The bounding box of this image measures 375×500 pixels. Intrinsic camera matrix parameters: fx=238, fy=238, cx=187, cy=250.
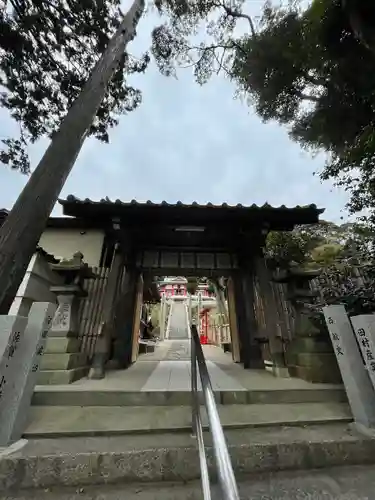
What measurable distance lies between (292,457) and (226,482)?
1739mm

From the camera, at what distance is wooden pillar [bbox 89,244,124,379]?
393 cm

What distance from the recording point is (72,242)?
6762 millimetres

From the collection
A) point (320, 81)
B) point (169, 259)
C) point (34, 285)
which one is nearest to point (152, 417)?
point (169, 259)

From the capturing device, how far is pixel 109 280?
4.54 m

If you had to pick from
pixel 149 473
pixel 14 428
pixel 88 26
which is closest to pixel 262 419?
pixel 149 473

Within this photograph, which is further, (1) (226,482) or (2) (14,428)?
(2) (14,428)

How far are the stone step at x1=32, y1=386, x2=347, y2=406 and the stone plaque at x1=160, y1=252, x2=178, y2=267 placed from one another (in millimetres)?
2804

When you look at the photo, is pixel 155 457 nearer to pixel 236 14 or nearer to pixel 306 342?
pixel 306 342

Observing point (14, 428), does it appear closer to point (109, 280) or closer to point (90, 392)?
point (90, 392)

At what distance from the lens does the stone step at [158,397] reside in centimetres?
291

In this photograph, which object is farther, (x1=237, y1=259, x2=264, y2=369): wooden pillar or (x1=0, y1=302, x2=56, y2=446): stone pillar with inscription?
(x1=237, y1=259, x2=264, y2=369): wooden pillar

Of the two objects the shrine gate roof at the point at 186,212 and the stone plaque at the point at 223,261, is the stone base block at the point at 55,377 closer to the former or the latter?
the shrine gate roof at the point at 186,212

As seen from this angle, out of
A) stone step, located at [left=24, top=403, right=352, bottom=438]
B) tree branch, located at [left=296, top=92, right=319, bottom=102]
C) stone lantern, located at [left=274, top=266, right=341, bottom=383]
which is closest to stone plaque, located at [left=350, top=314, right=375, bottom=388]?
stone step, located at [left=24, top=403, right=352, bottom=438]

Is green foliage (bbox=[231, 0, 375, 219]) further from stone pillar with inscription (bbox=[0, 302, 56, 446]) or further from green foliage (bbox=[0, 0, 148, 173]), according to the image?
stone pillar with inscription (bbox=[0, 302, 56, 446])
